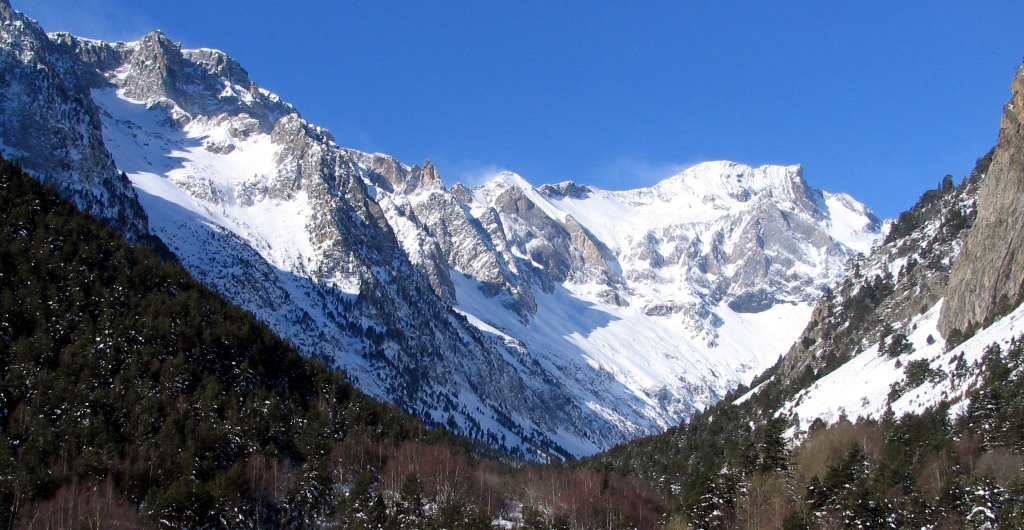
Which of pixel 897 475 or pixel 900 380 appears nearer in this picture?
pixel 897 475

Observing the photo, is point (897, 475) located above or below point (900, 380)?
below

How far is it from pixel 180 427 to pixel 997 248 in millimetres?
111729

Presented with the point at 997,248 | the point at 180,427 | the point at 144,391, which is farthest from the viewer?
the point at 997,248

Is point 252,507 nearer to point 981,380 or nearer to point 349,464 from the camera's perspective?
point 349,464

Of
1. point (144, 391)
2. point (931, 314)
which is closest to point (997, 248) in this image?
point (931, 314)

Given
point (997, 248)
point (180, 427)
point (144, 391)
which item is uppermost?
point (997, 248)

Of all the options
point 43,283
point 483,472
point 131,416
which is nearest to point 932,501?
point 483,472

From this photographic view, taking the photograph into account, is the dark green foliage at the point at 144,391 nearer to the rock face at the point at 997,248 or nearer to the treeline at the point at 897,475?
the treeline at the point at 897,475

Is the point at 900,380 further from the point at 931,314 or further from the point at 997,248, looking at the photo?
the point at 931,314

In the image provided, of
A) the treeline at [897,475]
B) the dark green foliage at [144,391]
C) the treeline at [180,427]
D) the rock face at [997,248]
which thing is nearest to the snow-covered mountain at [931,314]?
the rock face at [997,248]

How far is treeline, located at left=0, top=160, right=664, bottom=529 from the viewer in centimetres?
7475

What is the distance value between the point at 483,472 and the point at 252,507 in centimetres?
3375

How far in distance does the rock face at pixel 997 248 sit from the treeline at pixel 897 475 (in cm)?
2265

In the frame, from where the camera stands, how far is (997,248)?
124 m
